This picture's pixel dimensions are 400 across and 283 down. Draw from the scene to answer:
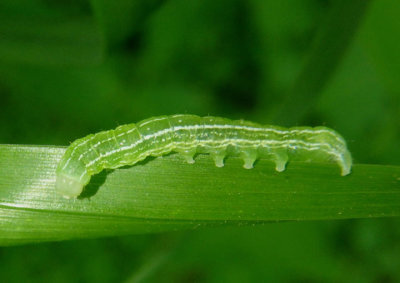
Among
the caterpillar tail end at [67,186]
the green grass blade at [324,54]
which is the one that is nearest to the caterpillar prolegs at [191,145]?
the caterpillar tail end at [67,186]

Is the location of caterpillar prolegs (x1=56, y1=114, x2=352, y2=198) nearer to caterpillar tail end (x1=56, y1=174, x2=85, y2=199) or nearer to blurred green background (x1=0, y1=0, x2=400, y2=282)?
caterpillar tail end (x1=56, y1=174, x2=85, y2=199)

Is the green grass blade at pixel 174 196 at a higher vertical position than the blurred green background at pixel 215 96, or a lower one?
lower

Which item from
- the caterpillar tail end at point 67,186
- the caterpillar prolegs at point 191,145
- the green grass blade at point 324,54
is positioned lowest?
the caterpillar tail end at point 67,186

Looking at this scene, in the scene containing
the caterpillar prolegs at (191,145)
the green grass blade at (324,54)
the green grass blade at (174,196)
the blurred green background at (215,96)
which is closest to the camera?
the green grass blade at (174,196)

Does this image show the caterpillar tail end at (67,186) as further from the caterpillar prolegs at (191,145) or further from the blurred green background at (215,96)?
the blurred green background at (215,96)

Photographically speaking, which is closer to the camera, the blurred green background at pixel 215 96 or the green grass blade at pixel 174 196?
the green grass blade at pixel 174 196

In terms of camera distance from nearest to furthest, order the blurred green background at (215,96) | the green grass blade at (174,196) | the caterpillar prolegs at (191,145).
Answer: the green grass blade at (174,196) < the caterpillar prolegs at (191,145) < the blurred green background at (215,96)
